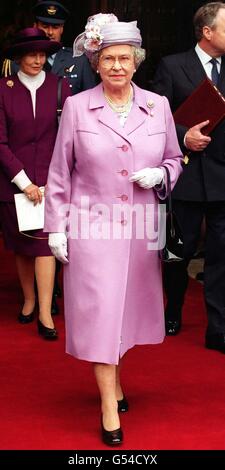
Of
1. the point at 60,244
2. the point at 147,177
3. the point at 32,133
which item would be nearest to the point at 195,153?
the point at 32,133

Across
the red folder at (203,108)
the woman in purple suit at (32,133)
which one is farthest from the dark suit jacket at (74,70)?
the red folder at (203,108)

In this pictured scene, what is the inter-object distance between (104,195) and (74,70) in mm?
2407

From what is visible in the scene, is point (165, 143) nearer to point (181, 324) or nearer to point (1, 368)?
point (1, 368)

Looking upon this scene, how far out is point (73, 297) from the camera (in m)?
4.33

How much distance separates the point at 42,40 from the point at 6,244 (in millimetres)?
1196

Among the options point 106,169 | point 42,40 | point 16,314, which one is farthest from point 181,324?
point 106,169

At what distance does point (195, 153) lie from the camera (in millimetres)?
5742

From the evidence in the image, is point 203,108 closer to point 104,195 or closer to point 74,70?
point 74,70

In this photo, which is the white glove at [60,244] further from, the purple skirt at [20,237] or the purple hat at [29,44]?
the purple hat at [29,44]

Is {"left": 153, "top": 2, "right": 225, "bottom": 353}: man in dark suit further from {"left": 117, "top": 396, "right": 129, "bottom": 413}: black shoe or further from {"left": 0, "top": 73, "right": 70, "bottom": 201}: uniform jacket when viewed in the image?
{"left": 117, "top": 396, "right": 129, "bottom": 413}: black shoe

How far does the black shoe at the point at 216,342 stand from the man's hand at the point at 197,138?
0.97 meters

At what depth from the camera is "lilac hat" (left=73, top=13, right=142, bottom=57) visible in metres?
4.23
